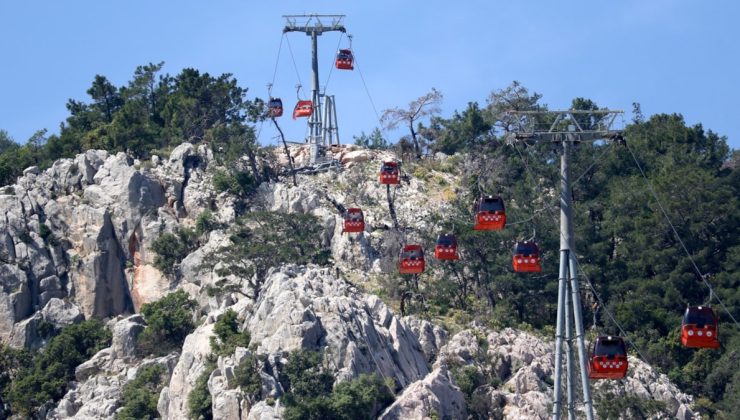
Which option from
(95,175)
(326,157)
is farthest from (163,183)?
(326,157)

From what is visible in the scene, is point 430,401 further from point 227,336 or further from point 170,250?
point 170,250

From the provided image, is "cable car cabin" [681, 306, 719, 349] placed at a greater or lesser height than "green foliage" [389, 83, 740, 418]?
lesser

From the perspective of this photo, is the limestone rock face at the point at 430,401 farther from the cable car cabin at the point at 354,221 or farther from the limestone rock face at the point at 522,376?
the cable car cabin at the point at 354,221

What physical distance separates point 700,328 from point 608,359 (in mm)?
4019

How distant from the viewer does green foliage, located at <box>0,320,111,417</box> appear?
256 feet

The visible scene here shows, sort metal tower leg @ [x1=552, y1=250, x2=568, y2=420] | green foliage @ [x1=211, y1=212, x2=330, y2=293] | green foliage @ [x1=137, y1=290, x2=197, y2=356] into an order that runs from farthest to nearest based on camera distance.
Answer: green foliage @ [x1=211, y1=212, x2=330, y2=293]
green foliage @ [x1=137, y1=290, x2=197, y2=356]
metal tower leg @ [x1=552, y1=250, x2=568, y2=420]

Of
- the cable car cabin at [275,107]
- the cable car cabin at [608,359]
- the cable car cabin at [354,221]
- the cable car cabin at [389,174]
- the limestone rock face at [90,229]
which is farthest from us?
the cable car cabin at [275,107]

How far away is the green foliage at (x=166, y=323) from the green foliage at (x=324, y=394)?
37.0 ft

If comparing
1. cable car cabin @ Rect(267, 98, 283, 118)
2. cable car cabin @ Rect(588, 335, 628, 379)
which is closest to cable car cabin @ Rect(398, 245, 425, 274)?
cable car cabin @ Rect(267, 98, 283, 118)

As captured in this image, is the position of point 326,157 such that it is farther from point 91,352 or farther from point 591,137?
point 591,137

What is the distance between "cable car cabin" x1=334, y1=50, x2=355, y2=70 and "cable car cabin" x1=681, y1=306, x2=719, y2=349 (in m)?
45.7

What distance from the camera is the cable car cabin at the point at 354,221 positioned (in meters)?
83.1

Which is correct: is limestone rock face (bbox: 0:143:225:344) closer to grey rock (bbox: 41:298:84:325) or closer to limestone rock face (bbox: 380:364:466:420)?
grey rock (bbox: 41:298:84:325)

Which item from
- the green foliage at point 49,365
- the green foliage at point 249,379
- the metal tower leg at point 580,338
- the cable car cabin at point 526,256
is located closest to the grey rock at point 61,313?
the green foliage at point 49,365
